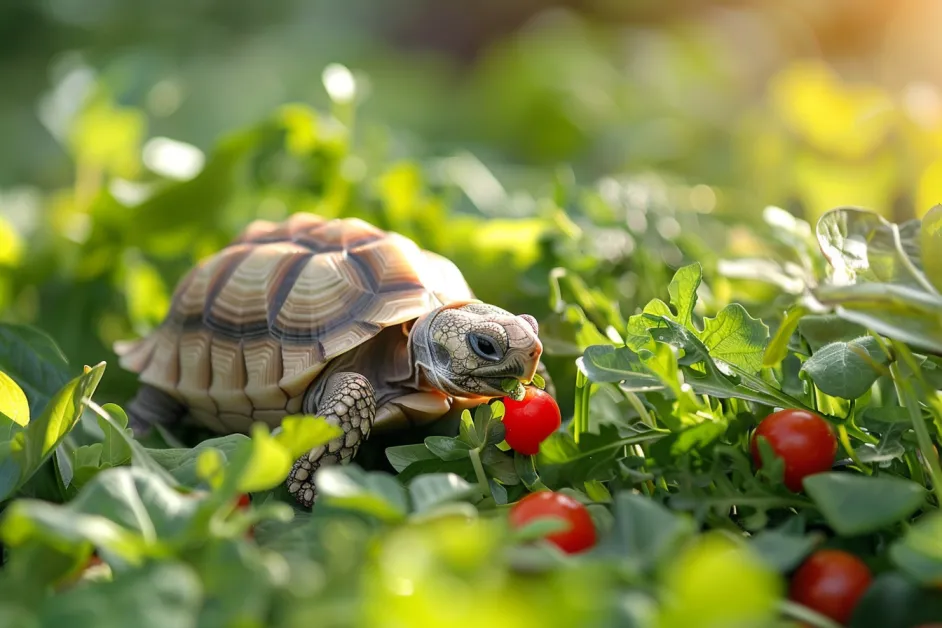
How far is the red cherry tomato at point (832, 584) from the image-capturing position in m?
0.57

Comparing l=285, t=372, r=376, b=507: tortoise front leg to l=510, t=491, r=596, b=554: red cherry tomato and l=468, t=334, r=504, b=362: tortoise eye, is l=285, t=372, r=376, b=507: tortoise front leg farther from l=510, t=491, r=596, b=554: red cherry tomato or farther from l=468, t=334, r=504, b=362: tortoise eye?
l=510, t=491, r=596, b=554: red cherry tomato

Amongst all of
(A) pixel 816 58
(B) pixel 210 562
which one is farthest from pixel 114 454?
(A) pixel 816 58

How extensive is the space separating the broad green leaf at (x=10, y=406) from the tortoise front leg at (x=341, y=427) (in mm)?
227

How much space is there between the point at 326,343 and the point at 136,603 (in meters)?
0.45

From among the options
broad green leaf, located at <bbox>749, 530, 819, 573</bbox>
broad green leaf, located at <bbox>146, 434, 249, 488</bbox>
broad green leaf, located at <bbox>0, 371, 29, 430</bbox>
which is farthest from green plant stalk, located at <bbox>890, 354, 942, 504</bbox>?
broad green leaf, located at <bbox>0, 371, 29, 430</bbox>

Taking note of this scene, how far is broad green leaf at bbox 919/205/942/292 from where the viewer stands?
68cm

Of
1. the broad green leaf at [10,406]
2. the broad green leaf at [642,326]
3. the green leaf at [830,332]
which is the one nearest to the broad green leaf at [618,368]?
the broad green leaf at [642,326]

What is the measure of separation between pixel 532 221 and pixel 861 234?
Answer: 20.3 inches

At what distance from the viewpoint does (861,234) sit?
0.75 meters

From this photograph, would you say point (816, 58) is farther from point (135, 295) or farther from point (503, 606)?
point (503, 606)

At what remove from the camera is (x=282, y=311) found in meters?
0.93

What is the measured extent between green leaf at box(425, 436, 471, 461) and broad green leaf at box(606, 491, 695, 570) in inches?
7.8

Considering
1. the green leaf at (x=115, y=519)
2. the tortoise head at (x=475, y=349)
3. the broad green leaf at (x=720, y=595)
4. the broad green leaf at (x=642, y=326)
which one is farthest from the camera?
the tortoise head at (x=475, y=349)

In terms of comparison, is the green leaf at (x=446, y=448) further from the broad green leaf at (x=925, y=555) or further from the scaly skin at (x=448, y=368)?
the broad green leaf at (x=925, y=555)
